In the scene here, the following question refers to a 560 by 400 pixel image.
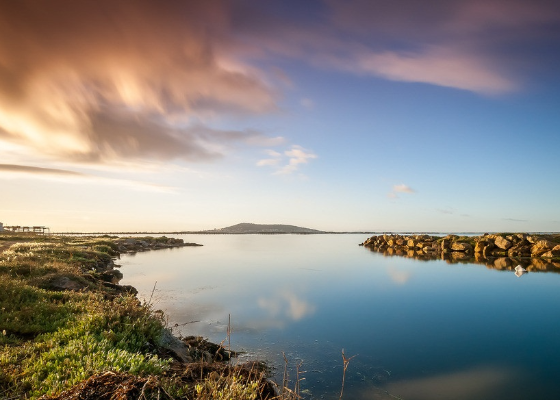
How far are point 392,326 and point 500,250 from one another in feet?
162

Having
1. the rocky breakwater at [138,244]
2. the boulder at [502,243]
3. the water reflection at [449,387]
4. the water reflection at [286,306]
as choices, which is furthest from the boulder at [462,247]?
the rocky breakwater at [138,244]

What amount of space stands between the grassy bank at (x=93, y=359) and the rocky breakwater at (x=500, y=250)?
42.9 metres

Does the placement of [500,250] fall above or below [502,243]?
below

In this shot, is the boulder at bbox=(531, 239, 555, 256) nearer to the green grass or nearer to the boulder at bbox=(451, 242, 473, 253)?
the boulder at bbox=(451, 242, 473, 253)

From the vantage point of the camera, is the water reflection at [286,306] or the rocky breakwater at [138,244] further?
the rocky breakwater at [138,244]

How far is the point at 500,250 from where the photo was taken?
5394 centimetres

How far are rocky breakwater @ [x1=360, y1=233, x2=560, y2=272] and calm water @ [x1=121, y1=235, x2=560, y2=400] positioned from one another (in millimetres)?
12827

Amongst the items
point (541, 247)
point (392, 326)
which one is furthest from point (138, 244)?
point (541, 247)

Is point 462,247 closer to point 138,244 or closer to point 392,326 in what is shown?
point 392,326

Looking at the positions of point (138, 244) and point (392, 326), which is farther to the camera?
point (138, 244)

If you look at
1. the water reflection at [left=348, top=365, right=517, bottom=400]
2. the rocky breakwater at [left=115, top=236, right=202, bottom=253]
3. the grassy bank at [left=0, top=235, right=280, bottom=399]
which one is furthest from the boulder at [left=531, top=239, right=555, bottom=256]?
the rocky breakwater at [left=115, top=236, right=202, bottom=253]

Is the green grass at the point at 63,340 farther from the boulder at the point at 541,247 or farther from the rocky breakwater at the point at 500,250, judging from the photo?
the boulder at the point at 541,247

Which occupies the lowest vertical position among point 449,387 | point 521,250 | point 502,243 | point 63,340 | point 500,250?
point 449,387

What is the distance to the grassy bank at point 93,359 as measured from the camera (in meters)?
5.16
